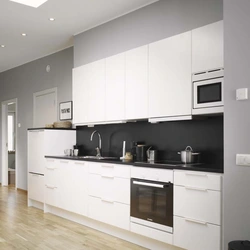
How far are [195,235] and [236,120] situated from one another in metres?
1.14

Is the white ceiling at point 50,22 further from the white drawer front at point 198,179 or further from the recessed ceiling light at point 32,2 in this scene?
the white drawer front at point 198,179

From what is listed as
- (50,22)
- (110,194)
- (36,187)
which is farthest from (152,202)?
(50,22)

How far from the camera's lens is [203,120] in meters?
3.61

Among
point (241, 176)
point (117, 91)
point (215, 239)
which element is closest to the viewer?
point (241, 176)

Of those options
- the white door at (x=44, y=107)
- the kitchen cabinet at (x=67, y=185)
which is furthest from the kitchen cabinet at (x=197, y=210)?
the white door at (x=44, y=107)

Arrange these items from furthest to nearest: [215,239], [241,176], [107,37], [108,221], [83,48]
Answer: [83,48] < [107,37] < [108,221] < [215,239] < [241,176]

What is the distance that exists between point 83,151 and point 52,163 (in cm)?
58

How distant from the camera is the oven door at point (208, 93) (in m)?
3.11

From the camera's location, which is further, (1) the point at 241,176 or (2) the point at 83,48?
(2) the point at 83,48

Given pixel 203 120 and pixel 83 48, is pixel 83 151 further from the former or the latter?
pixel 203 120

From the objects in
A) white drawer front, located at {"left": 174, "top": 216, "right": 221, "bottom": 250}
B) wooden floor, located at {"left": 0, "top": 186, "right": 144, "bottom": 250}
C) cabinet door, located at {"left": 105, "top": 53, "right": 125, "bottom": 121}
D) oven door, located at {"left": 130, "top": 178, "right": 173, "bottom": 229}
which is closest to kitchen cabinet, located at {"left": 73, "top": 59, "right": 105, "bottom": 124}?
cabinet door, located at {"left": 105, "top": 53, "right": 125, "bottom": 121}

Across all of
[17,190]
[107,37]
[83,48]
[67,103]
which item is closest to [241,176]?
[107,37]

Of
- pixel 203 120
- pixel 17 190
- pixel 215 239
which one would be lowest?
pixel 17 190

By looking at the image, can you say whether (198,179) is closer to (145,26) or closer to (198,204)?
(198,204)
